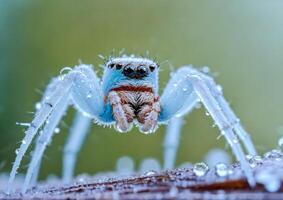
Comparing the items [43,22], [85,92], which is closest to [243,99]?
[43,22]

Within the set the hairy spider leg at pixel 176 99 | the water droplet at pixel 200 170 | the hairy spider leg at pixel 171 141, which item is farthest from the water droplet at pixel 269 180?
the hairy spider leg at pixel 171 141

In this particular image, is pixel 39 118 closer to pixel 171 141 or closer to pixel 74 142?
pixel 74 142

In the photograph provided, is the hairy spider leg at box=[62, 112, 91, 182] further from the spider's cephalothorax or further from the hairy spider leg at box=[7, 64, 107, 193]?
the spider's cephalothorax

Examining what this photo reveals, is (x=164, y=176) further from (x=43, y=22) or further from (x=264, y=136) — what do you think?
(x=43, y=22)

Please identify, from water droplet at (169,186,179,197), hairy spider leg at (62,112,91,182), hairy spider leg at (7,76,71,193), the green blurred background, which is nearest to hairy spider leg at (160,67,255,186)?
water droplet at (169,186,179,197)

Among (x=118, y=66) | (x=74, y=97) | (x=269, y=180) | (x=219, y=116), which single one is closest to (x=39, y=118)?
(x=74, y=97)

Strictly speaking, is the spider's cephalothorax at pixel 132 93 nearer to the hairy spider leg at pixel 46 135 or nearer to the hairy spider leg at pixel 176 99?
the hairy spider leg at pixel 176 99
